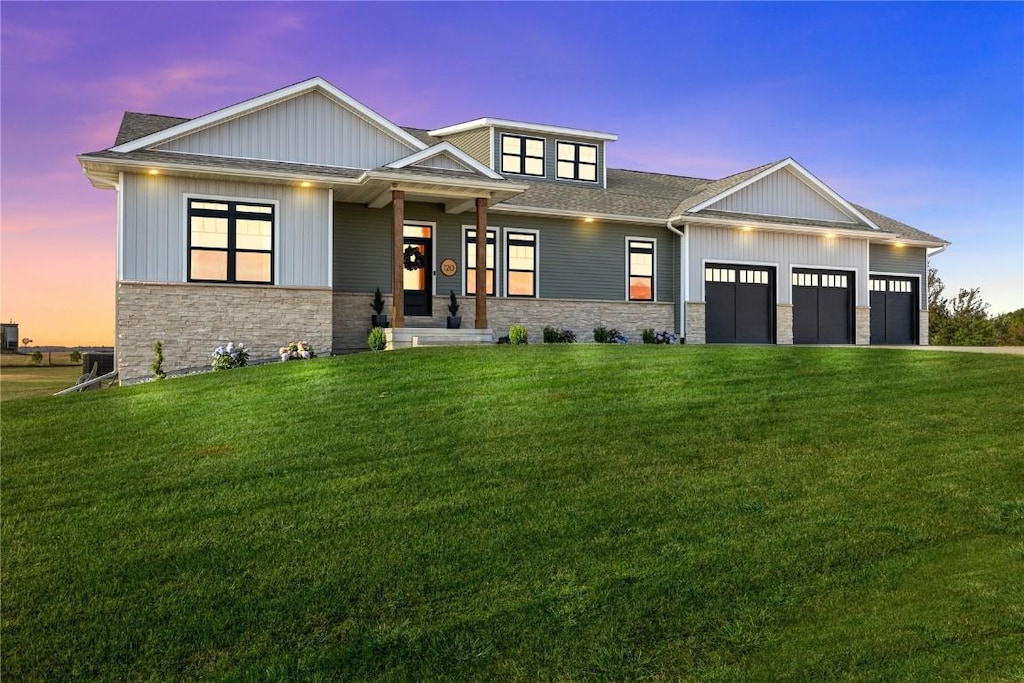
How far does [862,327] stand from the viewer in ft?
83.0

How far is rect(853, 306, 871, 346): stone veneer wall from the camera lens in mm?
25189

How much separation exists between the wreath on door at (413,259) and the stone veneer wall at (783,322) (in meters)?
11.7

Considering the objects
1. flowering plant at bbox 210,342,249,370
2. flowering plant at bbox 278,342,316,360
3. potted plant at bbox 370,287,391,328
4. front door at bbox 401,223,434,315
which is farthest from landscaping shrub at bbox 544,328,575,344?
flowering plant at bbox 210,342,249,370

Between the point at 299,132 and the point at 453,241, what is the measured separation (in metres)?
A: 4.84

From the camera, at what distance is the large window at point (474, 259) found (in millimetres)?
→ 20797

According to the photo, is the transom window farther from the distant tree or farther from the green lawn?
the distant tree

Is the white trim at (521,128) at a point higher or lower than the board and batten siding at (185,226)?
higher

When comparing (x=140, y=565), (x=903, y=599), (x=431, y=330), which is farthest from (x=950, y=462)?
(x=431, y=330)

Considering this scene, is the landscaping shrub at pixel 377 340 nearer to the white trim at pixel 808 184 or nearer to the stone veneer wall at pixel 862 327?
the white trim at pixel 808 184

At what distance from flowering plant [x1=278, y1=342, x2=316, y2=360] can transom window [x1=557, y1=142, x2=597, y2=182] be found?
10984 mm

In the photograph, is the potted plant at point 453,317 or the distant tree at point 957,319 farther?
the distant tree at point 957,319

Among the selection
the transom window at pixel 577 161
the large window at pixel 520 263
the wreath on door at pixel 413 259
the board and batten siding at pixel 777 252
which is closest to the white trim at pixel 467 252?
the large window at pixel 520 263

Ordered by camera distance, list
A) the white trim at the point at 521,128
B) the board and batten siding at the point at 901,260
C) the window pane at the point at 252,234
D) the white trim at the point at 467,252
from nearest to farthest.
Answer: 1. the window pane at the point at 252,234
2. the white trim at the point at 467,252
3. the white trim at the point at 521,128
4. the board and batten siding at the point at 901,260

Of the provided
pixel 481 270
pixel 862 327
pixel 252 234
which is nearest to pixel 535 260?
pixel 481 270
